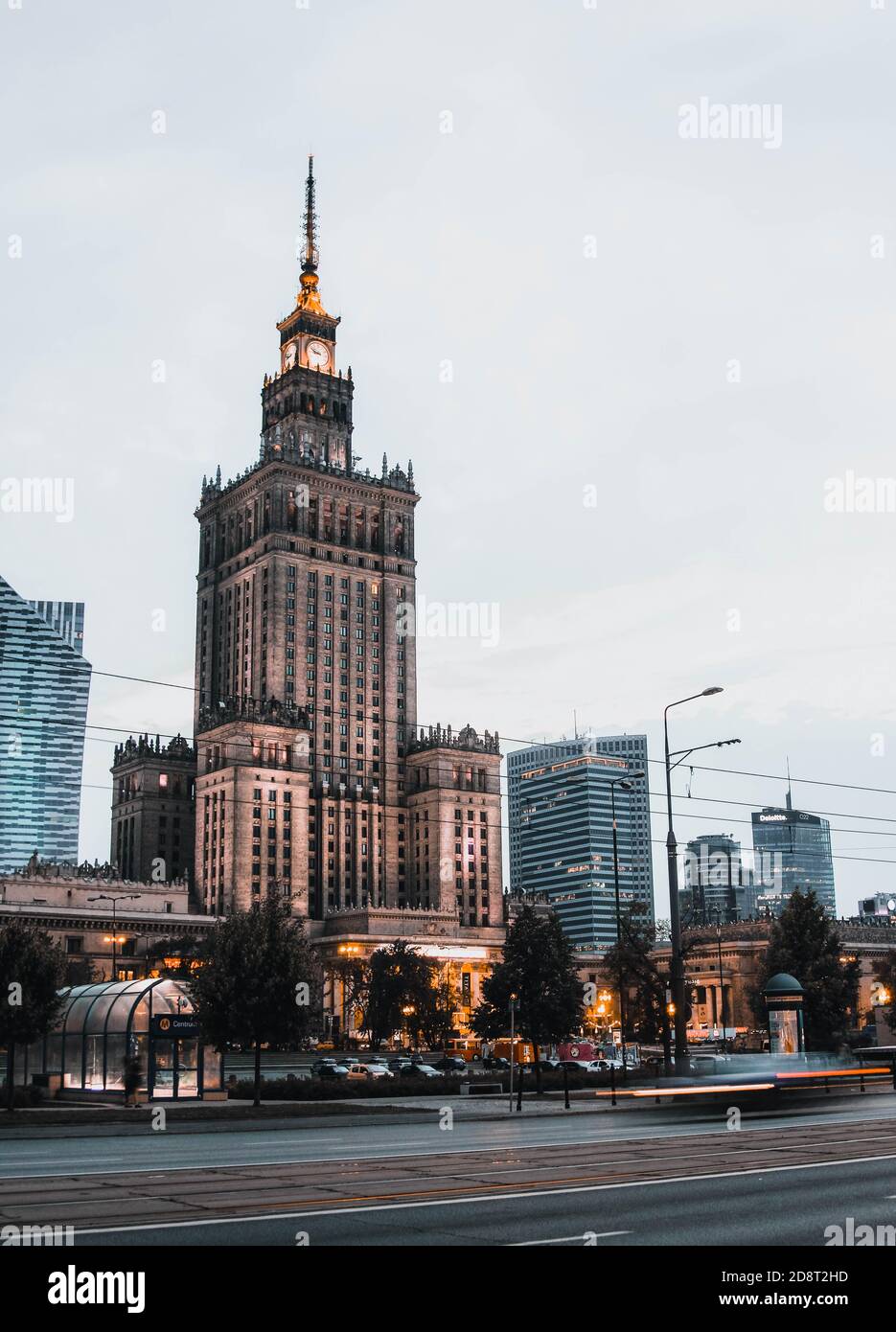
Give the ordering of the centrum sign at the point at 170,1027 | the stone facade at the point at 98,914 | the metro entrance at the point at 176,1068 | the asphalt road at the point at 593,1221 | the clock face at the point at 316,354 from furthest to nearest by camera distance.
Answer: the clock face at the point at 316,354, the stone facade at the point at 98,914, the metro entrance at the point at 176,1068, the centrum sign at the point at 170,1027, the asphalt road at the point at 593,1221

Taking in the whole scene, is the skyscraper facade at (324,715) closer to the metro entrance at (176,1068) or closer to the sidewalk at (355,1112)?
the metro entrance at (176,1068)

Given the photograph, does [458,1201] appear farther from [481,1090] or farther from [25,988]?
[481,1090]

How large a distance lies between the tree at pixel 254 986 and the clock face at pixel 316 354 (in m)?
161

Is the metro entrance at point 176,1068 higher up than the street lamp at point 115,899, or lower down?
lower down

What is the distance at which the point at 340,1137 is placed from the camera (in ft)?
99.7

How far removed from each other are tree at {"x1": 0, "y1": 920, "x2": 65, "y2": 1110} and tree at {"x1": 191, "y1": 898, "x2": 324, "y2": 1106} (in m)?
5.44

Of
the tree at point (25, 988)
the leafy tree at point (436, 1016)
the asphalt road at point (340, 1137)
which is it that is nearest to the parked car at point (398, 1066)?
the leafy tree at point (436, 1016)

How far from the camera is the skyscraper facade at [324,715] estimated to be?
16488 centimetres

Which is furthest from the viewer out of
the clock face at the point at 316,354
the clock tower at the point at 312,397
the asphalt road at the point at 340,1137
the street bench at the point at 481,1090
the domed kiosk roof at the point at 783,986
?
the clock face at the point at 316,354

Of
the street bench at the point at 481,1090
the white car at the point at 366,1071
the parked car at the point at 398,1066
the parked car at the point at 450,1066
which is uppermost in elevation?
the street bench at the point at 481,1090

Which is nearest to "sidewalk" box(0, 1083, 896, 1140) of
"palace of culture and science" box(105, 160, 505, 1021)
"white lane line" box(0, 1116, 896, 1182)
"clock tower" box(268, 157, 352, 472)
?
"white lane line" box(0, 1116, 896, 1182)

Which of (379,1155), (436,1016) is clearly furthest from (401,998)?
(379,1155)
